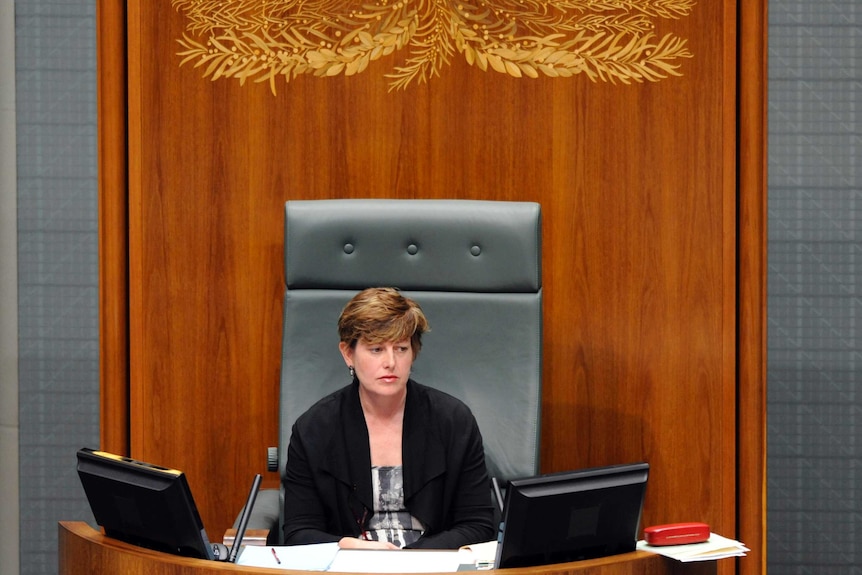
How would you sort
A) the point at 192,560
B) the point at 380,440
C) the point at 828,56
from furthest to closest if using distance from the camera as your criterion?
the point at 828,56
the point at 380,440
the point at 192,560

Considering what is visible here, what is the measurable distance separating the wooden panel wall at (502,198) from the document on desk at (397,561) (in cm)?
116

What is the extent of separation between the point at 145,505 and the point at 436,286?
1052 mm

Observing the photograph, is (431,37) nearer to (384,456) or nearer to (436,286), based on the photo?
(436,286)

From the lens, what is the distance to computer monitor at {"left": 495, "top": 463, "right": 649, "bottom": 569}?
158 centimetres

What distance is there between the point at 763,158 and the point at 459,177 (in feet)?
2.67

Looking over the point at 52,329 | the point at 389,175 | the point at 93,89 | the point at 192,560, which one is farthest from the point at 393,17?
the point at 192,560

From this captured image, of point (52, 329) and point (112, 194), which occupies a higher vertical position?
point (112, 194)

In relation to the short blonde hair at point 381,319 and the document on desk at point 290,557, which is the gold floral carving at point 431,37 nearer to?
the short blonde hair at point 381,319

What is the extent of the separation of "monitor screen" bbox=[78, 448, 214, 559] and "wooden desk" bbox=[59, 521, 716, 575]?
0.02 meters

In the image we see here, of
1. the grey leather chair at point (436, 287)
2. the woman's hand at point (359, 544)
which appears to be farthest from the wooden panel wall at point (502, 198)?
the woman's hand at point (359, 544)

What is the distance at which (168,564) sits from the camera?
1618 mm

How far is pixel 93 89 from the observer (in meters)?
2.86

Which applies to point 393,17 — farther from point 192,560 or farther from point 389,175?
point 192,560

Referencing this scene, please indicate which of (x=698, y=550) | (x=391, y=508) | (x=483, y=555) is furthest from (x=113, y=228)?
(x=698, y=550)
